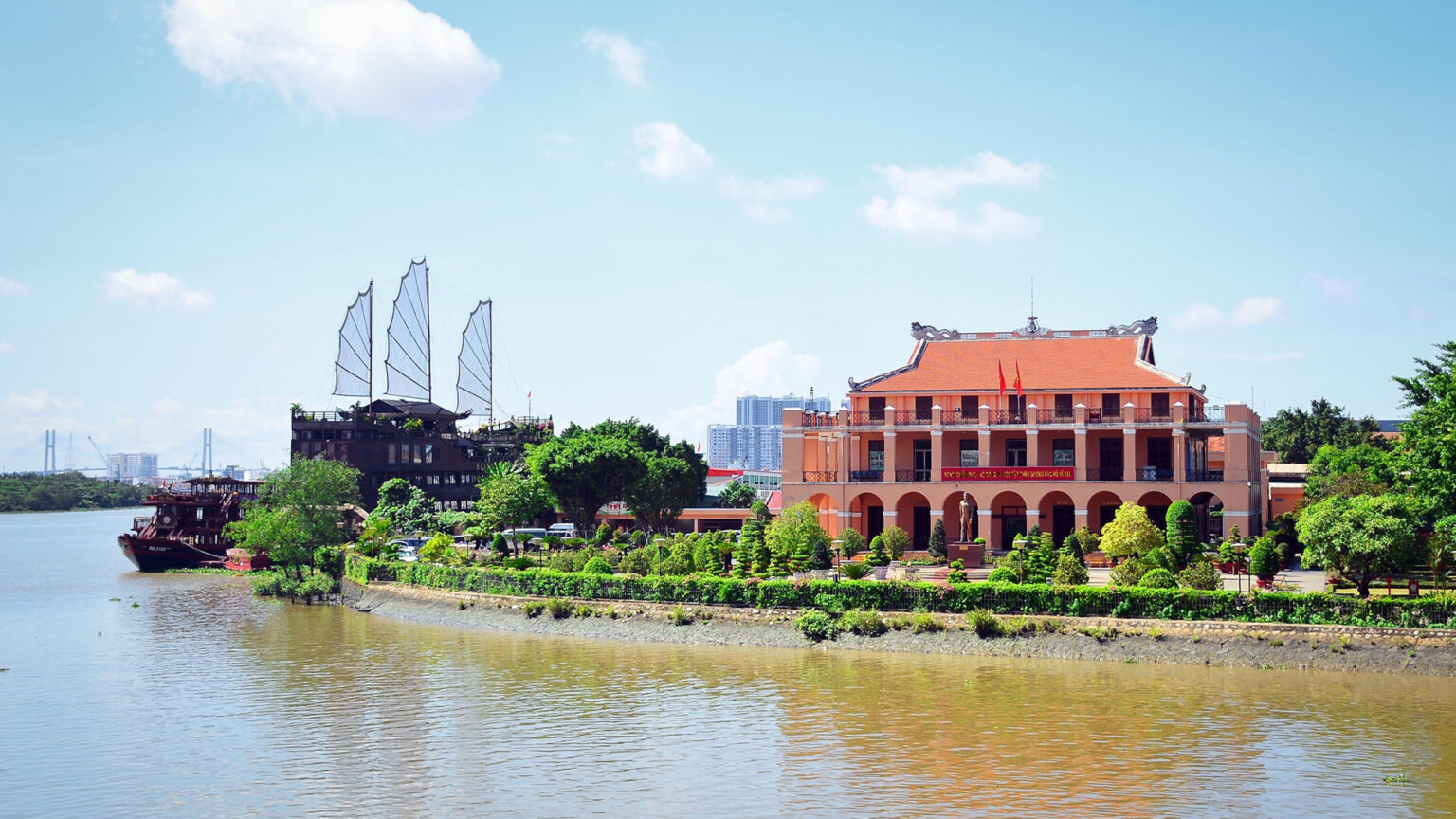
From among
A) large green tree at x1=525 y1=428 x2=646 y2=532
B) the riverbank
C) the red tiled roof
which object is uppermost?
the red tiled roof

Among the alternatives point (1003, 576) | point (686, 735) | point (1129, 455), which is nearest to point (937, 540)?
point (1129, 455)

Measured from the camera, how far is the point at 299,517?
57938mm

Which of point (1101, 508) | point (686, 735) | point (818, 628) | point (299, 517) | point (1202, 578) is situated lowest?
point (686, 735)

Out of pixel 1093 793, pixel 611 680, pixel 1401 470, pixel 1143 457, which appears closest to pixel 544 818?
pixel 1093 793

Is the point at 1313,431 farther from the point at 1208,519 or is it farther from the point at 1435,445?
the point at 1435,445

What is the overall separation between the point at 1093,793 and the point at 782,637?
689 inches

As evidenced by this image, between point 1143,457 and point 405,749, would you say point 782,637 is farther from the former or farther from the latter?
point 1143,457

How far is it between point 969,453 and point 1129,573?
21.0 metres

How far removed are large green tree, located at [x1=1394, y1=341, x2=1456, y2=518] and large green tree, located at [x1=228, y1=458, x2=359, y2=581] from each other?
46669mm

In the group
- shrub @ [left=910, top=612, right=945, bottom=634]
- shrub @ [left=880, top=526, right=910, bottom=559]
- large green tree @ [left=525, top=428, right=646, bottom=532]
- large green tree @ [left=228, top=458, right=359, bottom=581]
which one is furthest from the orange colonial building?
large green tree @ [left=228, top=458, right=359, bottom=581]

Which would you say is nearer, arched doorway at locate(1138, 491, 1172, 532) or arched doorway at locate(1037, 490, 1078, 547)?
arched doorway at locate(1138, 491, 1172, 532)

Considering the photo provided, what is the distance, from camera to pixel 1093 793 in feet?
76.2

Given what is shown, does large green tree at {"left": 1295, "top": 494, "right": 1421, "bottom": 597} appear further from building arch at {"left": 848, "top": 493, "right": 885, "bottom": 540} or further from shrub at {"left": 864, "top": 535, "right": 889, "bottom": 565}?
building arch at {"left": 848, "top": 493, "right": 885, "bottom": 540}

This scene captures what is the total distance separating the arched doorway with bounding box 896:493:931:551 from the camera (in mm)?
60344
